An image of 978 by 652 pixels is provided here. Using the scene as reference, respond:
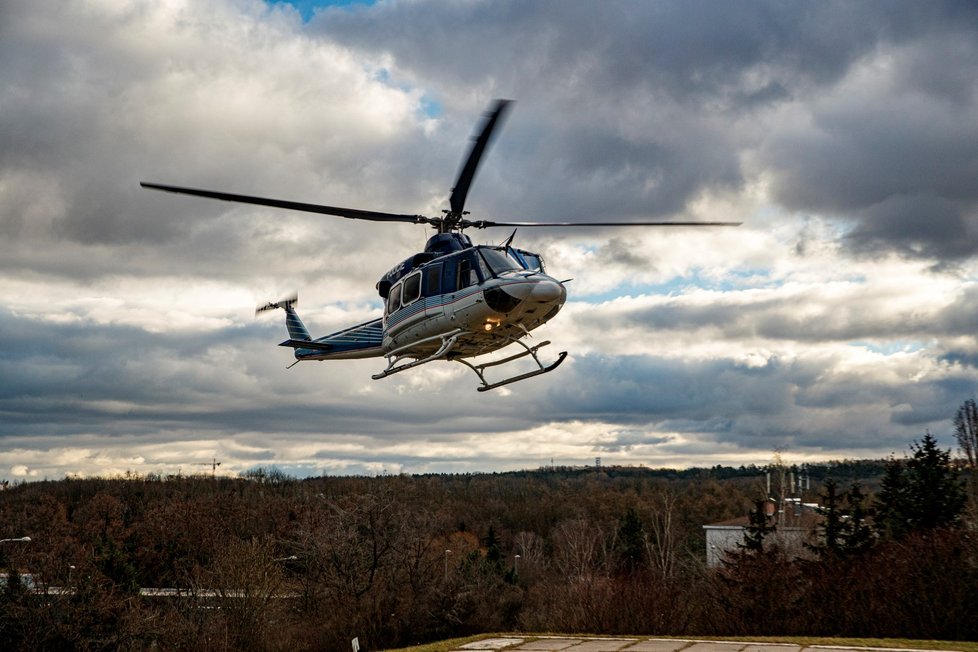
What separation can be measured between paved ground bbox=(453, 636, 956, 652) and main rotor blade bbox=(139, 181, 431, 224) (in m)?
8.80

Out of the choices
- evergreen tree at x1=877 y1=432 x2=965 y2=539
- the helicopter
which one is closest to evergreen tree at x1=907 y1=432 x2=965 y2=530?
evergreen tree at x1=877 y1=432 x2=965 y2=539

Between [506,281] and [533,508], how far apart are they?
364 ft

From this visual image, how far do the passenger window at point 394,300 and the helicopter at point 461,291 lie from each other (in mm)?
23

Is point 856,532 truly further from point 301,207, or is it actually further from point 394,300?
point 301,207

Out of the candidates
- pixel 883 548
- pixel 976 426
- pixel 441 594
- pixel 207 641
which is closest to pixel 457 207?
pixel 441 594

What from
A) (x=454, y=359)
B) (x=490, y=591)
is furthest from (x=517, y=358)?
(x=490, y=591)

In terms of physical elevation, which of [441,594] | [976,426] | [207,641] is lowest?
[207,641]

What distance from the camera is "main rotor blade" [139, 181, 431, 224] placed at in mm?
16953

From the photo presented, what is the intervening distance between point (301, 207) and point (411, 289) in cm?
331

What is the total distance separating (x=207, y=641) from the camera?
34906 millimetres

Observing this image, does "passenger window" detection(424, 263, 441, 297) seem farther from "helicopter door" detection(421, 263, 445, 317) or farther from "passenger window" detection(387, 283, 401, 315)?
"passenger window" detection(387, 283, 401, 315)

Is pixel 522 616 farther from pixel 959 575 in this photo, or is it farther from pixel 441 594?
pixel 959 575

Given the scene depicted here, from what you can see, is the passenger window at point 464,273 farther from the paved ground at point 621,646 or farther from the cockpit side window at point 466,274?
the paved ground at point 621,646

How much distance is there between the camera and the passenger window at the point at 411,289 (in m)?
20.1
